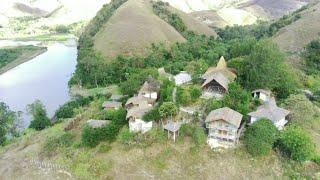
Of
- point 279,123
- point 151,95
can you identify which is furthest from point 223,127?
point 151,95

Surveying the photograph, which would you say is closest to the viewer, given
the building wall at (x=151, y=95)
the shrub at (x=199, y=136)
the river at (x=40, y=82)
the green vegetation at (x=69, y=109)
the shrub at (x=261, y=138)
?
the shrub at (x=261, y=138)

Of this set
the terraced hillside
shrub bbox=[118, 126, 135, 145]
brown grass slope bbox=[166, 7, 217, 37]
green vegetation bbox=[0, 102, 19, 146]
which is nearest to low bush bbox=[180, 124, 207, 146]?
shrub bbox=[118, 126, 135, 145]

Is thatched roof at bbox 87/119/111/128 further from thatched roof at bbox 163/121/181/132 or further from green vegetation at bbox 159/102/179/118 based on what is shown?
thatched roof at bbox 163/121/181/132

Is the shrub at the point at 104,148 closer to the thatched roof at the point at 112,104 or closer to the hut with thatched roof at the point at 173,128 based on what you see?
the hut with thatched roof at the point at 173,128

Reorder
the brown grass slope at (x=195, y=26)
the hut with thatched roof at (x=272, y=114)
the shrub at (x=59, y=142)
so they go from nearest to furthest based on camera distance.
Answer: the hut with thatched roof at (x=272, y=114) → the shrub at (x=59, y=142) → the brown grass slope at (x=195, y=26)

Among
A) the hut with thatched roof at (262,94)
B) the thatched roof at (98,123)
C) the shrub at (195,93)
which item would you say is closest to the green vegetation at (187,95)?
the shrub at (195,93)

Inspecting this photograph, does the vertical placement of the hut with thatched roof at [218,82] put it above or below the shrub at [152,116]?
above
